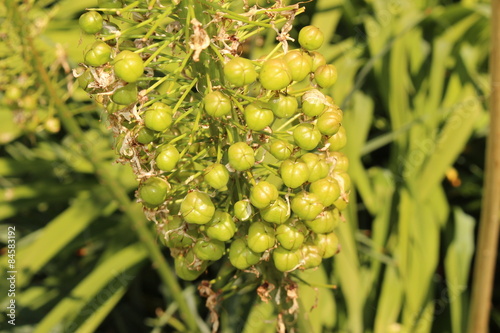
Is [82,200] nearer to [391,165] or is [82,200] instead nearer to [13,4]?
[13,4]

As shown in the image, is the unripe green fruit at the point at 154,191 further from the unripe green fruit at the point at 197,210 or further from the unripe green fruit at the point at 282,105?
the unripe green fruit at the point at 282,105

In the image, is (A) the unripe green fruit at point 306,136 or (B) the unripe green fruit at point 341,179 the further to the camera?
(B) the unripe green fruit at point 341,179

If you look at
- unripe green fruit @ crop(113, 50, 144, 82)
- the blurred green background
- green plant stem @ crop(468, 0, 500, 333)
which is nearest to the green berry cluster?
unripe green fruit @ crop(113, 50, 144, 82)

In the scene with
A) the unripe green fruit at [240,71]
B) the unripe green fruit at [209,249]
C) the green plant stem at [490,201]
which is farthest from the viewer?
the green plant stem at [490,201]

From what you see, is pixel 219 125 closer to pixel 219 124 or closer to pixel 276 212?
pixel 219 124

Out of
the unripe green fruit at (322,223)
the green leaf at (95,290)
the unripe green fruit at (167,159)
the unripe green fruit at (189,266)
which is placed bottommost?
the green leaf at (95,290)

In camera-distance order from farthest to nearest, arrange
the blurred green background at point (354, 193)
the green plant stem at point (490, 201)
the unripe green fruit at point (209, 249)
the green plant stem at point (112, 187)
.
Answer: the blurred green background at point (354, 193) → the green plant stem at point (112, 187) → the green plant stem at point (490, 201) → the unripe green fruit at point (209, 249)

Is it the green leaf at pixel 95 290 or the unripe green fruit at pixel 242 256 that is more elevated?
the unripe green fruit at pixel 242 256

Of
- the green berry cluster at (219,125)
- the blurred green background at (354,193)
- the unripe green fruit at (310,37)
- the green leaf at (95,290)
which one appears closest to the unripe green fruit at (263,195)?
the green berry cluster at (219,125)

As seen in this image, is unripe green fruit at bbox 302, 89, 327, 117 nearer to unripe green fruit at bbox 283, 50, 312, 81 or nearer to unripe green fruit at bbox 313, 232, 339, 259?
unripe green fruit at bbox 283, 50, 312, 81

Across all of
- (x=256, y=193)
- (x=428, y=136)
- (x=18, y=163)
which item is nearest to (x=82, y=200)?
(x=18, y=163)
